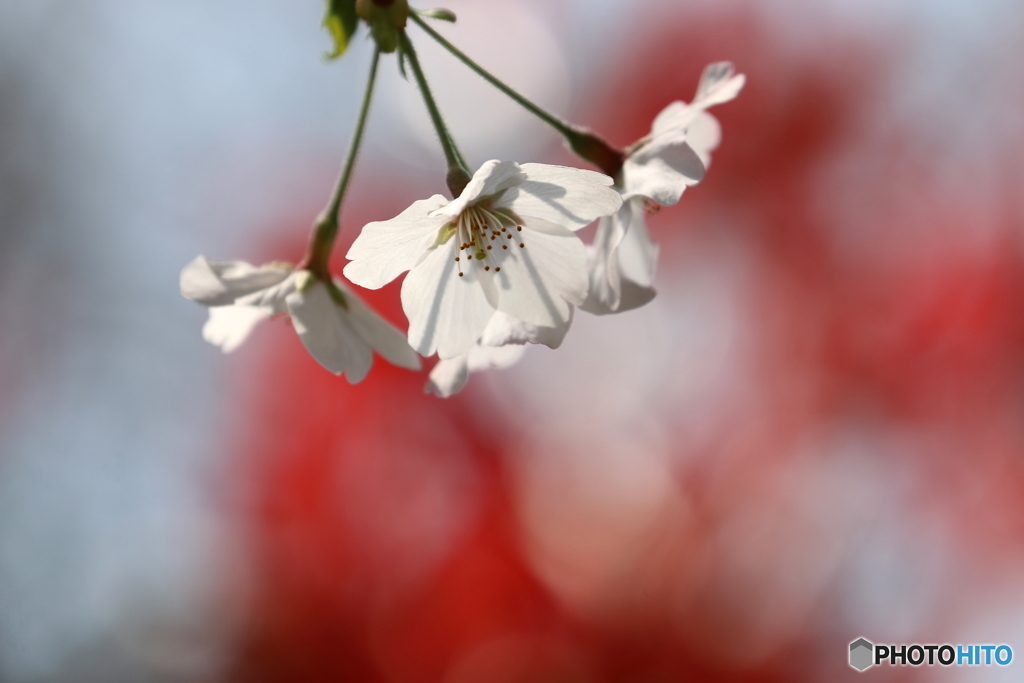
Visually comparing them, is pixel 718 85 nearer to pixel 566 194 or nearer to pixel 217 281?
pixel 566 194

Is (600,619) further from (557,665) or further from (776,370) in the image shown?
(776,370)

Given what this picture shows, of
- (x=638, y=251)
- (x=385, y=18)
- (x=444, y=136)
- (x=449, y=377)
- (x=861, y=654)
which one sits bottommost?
(x=861, y=654)

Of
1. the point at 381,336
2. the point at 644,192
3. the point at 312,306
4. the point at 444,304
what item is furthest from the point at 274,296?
the point at 644,192

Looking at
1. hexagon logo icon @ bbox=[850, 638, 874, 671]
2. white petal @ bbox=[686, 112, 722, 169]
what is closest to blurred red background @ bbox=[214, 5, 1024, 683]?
hexagon logo icon @ bbox=[850, 638, 874, 671]

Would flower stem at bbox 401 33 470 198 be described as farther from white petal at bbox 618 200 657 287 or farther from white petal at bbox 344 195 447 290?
white petal at bbox 618 200 657 287

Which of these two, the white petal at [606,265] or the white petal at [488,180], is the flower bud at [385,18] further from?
the white petal at [606,265]

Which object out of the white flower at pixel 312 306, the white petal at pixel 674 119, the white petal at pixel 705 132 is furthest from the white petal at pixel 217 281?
the white petal at pixel 705 132
